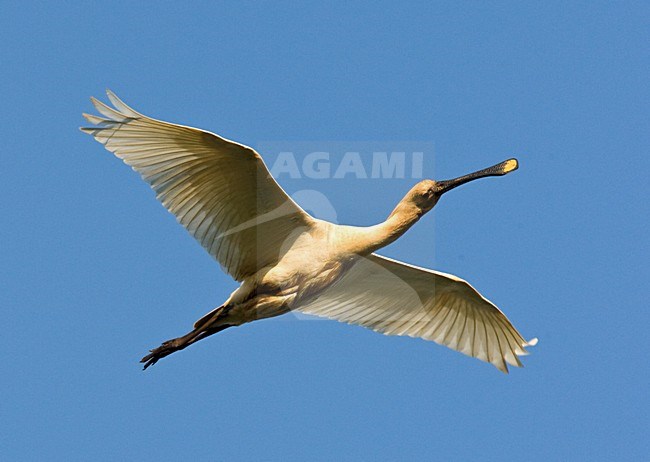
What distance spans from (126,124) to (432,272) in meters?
4.61

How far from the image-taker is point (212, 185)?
572 inches

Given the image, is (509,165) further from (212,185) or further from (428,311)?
(212,185)

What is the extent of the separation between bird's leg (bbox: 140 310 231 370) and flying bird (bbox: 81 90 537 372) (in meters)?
0.01

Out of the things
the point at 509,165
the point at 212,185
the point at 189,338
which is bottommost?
the point at 189,338

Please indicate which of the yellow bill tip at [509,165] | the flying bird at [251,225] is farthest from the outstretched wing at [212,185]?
the yellow bill tip at [509,165]

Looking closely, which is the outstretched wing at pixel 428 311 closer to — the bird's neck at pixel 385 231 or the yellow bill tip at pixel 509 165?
the bird's neck at pixel 385 231

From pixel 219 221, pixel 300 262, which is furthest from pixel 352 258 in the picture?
pixel 219 221

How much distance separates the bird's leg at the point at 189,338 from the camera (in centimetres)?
1498

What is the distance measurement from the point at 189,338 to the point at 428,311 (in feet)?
11.8

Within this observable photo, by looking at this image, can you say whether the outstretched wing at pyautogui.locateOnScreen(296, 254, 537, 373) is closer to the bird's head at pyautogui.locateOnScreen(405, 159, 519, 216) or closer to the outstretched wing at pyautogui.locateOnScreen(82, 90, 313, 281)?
the bird's head at pyautogui.locateOnScreen(405, 159, 519, 216)

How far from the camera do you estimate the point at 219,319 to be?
14961mm

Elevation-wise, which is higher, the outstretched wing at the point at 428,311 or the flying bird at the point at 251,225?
the flying bird at the point at 251,225

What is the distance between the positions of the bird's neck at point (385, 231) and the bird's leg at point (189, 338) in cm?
189

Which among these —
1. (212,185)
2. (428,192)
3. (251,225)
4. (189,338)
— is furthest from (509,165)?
(189,338)
